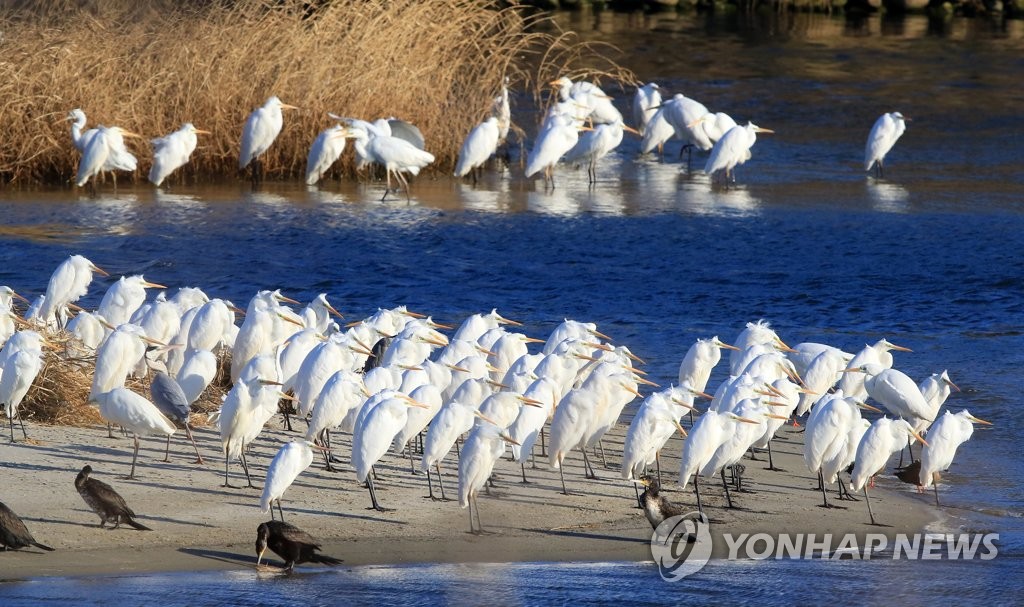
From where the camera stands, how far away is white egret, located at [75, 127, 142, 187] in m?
16.0

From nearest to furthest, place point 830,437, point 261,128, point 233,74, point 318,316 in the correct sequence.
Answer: point 830,437
point 318,316
point 261,128
point 233,74

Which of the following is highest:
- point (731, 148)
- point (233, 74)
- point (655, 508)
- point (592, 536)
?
point (233, 74)

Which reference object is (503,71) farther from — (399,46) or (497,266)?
(497,266)

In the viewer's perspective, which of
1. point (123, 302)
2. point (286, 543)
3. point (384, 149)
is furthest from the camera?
point (384, 149)

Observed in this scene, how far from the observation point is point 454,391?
8680mm

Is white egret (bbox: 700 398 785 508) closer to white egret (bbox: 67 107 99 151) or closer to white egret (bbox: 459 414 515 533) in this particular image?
white egret (bbox: 459 414 515 533)

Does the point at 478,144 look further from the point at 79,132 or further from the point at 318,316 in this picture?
the point at 318,316

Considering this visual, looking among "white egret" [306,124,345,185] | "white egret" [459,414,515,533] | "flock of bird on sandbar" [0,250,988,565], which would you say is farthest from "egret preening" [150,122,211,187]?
"white egret" [459,414,515,533]

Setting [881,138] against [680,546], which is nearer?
[680,546]

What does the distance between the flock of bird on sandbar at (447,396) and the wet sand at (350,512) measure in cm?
12

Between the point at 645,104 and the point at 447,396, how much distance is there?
12.8 meters

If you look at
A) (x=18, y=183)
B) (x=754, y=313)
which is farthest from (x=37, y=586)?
(x=18, y=183)

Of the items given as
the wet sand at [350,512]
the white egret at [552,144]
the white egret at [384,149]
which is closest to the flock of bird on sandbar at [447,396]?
the wet sand at [350,512]

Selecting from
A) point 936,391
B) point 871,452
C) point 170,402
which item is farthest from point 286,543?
point 936,391
